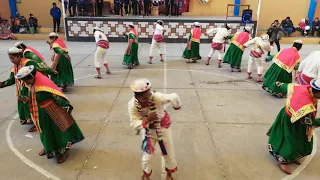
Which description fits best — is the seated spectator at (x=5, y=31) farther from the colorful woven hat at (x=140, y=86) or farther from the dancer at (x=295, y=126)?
the dancer at (x=295, y=126)

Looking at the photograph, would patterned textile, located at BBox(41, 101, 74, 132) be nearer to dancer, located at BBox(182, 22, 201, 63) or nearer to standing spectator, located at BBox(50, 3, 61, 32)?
dancer, located at BBox(182, 22, 201, 63)

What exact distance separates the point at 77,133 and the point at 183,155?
1.59 meters

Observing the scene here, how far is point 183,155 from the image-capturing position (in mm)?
4082

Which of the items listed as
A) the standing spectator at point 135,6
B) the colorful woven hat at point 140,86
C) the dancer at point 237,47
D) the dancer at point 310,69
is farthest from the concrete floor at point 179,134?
the standing spectator at point 135,6

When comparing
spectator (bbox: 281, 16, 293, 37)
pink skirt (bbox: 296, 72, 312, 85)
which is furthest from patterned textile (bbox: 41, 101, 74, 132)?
spectator (bbox: 281, 16, 293, 37)

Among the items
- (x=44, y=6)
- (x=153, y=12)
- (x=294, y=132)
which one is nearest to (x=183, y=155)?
(x=294, y=132)

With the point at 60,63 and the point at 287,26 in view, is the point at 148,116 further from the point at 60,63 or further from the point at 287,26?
the point at 287,26

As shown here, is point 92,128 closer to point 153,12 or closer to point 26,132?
point 26,132

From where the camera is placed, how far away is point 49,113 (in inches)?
141

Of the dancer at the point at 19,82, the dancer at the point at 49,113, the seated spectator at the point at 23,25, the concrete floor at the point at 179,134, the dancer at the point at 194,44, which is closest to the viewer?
the dancer at the point at 49,113

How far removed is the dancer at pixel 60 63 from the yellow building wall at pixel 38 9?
10.5 m

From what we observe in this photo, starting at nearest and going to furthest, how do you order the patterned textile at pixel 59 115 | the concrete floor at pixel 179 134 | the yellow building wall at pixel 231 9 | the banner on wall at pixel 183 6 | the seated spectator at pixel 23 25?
1. the patterned textile at pixel 59 115
2. the concrete floor at pixel 179 134
3. the seated spectator at pixel 23 25
4. the yellow building wall at pixel 231 9
5. the banner on wall at pixel 183 6

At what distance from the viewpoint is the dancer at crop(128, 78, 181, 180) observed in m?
2.82

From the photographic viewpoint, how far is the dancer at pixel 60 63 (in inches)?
236
